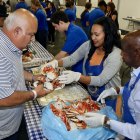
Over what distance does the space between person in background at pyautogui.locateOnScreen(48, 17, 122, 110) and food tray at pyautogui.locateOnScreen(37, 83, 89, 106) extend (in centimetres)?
9

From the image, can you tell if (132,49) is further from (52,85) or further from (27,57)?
(27,57)

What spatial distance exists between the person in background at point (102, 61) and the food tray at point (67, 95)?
0.30ft

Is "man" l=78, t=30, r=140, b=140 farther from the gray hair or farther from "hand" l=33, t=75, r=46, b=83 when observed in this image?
the gray hair

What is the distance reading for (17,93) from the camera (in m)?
1.38

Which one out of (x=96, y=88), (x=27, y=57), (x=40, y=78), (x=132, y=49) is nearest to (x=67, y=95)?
(x=40, y=78)

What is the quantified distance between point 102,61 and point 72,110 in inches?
26.9

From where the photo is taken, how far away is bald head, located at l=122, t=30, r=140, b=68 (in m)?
1.25

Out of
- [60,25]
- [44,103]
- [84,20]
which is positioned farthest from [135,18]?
[44,103]

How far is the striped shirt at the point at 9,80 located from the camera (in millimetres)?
1293

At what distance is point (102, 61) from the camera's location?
6.70 ft

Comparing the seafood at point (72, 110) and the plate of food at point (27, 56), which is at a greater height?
the seafood at point (72, 110)

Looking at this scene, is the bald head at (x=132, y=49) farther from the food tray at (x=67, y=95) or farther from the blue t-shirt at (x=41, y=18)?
the blue t-shirt at (x=41, y=18)

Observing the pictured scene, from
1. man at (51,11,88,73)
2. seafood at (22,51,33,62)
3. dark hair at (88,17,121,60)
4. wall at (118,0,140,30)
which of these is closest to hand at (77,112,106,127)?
dark hair at (88,17,121,60)

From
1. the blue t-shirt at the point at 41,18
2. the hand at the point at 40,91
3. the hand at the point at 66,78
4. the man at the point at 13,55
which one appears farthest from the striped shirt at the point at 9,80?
the blue t-shirt at the point at 41,18
